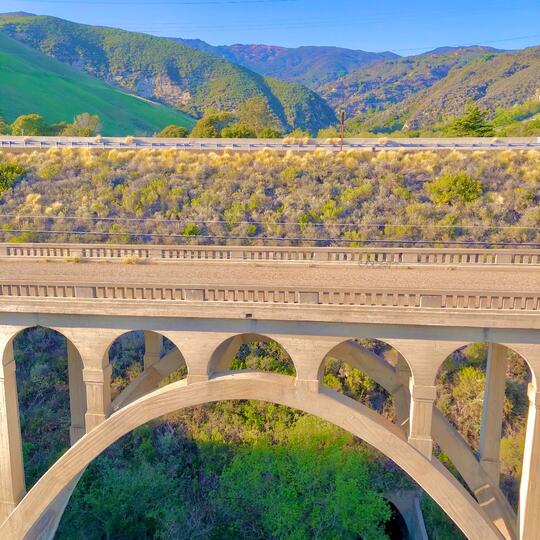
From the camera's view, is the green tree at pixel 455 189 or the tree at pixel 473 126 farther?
the tree at pixel 473 126

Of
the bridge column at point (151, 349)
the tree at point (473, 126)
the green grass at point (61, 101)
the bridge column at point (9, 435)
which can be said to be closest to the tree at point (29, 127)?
the green grass at point (61, 101)

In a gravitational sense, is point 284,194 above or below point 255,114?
below

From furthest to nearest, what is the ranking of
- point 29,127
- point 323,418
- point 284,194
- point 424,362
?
1. point 29,127
2. point 284,194
3. point 323,418
4. point 424,362

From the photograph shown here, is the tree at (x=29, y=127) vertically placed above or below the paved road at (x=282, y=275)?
above

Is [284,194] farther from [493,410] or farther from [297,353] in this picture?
[297,353]

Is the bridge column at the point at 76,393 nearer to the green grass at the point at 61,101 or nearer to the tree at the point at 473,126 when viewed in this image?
the tree at the point at 473,126

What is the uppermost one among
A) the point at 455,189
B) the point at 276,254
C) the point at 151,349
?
the point at 455,189

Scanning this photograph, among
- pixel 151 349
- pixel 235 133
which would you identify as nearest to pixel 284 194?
pixel 151 349

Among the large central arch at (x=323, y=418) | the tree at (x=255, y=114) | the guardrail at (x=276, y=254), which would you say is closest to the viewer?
the large central arch at (x=323, y=418)
